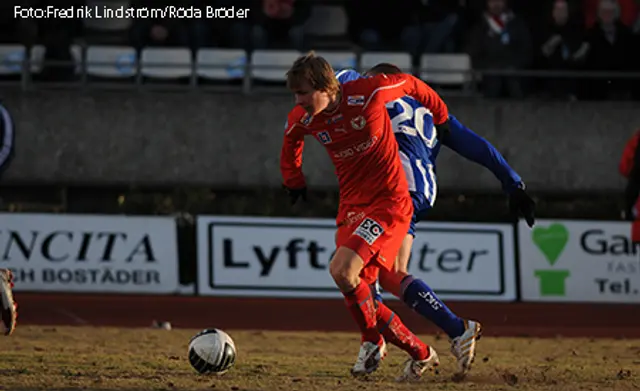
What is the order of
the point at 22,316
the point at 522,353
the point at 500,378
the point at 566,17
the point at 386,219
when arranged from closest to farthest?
the point at 386,219, the point at 500,378, the point at 522,353, the point at 22,316, the point at 566,17

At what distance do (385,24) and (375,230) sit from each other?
999 cm

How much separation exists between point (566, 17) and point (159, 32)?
6.20 m

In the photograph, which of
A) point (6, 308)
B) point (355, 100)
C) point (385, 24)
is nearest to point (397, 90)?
point (355, 100)

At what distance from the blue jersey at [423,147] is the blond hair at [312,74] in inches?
44.8

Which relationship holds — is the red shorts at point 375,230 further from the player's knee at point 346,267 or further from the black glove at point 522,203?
the black glove at point 522,203

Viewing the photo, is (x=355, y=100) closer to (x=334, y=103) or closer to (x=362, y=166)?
(x=334, y=103)

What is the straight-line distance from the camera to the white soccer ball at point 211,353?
26.7 ft

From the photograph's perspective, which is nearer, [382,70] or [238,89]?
[382,70]

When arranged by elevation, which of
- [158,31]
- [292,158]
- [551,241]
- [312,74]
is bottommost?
[551,241]

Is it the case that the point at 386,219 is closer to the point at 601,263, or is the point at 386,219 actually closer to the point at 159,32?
the point at 601,263

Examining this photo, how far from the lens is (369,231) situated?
7672mm

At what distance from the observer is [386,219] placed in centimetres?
773

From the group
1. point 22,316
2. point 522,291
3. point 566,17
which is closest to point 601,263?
point 522,291

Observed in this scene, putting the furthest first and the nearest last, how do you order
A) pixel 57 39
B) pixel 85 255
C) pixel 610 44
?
pixel 57 39, pixel 610 44, pixel 85 255
